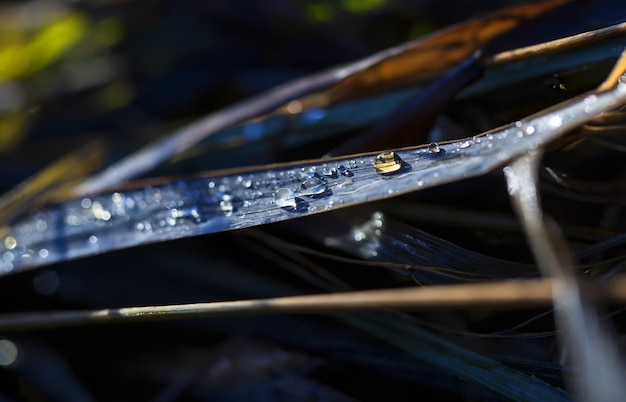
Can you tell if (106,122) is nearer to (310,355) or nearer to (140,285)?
(140,285)

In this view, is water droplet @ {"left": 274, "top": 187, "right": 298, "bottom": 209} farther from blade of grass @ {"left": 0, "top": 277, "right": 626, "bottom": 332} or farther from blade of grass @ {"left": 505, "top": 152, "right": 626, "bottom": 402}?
blade of grass @ {"left": 505, "top": 152, "right": 626, "bottom": 402}

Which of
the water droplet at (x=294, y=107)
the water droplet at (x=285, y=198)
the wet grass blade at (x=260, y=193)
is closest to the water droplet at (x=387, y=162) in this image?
the wet grass blade at (x=260, y=193)

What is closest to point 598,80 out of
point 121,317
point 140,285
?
point 121,317

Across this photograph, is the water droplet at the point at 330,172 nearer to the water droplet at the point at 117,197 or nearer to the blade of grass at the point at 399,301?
the blade of grass at the point at 399,301

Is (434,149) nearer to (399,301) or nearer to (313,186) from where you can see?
(313,186)

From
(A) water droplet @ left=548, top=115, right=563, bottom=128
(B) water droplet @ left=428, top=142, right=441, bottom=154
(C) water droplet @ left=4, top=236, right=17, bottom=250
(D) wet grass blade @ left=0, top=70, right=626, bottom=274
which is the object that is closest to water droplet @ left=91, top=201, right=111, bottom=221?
(D) wet grass blade @ left=0, top=70, right=626, bottom=274

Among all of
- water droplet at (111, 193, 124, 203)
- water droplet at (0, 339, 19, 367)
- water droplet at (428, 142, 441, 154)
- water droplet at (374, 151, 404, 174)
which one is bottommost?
water droplet at (0, 339, 19, 367)

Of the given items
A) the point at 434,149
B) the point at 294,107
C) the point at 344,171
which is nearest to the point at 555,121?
the point at 434,149
